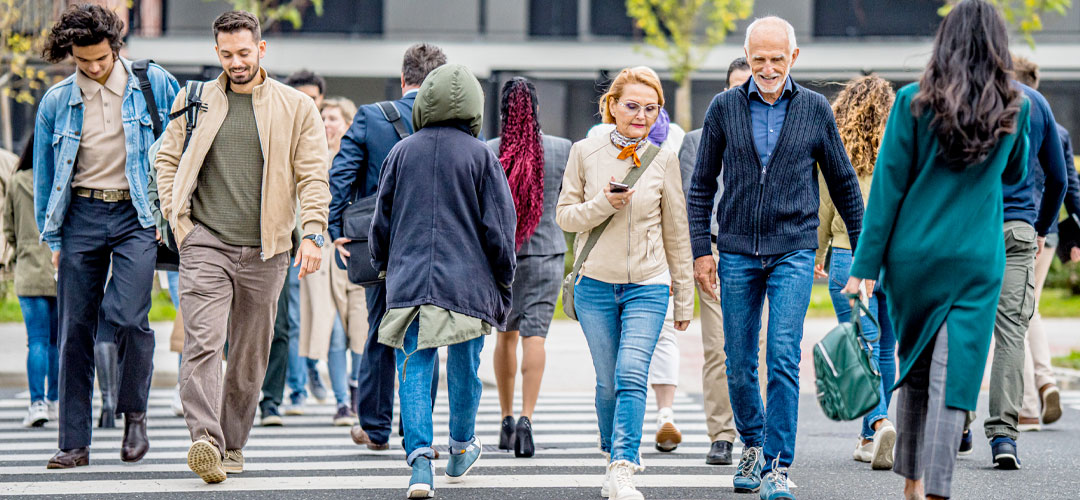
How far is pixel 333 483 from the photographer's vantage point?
6051 millimetres

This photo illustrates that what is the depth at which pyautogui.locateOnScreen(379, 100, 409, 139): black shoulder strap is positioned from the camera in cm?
695

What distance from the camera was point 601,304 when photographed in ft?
18.7

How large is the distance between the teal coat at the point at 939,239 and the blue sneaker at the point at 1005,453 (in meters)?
2.33

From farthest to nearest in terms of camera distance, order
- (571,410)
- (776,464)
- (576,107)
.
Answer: (576,107)
(571,410)
(776,464)

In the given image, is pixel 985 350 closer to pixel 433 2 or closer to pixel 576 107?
pixel 576 107

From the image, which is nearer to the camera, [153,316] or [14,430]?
[14,430]

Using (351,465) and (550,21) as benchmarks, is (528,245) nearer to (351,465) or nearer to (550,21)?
(351,465)

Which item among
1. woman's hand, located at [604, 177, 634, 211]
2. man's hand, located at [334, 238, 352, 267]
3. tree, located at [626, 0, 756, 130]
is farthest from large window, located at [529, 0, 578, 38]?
woman's hand, located at [604, 177, 634, 211]

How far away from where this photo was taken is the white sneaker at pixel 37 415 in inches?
329

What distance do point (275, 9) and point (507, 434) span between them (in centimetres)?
2063

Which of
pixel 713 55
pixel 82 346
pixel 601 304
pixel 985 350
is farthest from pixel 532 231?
pixel 713 55

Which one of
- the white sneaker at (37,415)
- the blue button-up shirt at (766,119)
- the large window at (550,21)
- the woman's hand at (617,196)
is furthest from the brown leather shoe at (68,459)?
the large window at (550,21)

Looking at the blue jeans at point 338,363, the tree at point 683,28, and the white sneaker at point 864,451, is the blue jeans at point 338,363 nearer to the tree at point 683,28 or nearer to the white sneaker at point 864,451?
the white sneaker at point 864,451

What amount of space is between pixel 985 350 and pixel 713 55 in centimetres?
2274
